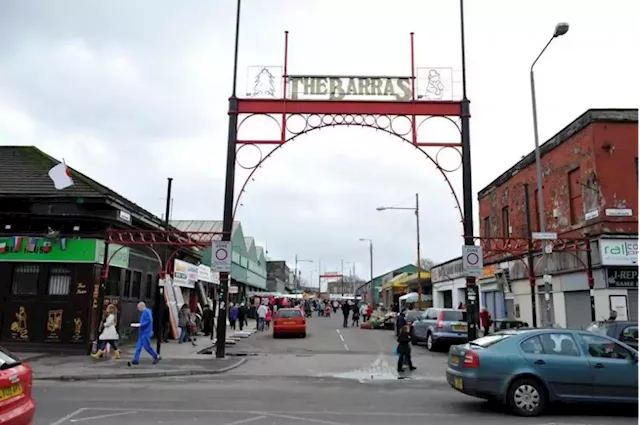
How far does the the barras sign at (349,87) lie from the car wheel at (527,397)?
10696 millimetres

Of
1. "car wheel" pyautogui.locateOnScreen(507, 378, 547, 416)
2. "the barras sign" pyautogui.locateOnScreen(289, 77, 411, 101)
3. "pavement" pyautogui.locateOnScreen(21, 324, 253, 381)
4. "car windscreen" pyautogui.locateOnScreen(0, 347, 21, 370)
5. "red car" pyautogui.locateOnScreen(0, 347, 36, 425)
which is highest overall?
"the barras sign" pyautogui.locateOnScreen(289, 77, 411, 101)

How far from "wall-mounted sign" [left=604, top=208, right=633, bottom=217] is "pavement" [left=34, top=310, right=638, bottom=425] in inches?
339

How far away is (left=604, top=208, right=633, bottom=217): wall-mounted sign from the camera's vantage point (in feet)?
63.0

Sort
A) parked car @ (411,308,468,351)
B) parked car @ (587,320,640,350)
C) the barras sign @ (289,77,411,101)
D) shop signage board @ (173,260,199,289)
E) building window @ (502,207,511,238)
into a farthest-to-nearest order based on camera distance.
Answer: building window @ (502,207,511,238), shop signage board @ (173,260,199,289), parked car @ (411,308,468,351), the barras sign @ (289,77,411,101), parked car @ (587,320,640,350)

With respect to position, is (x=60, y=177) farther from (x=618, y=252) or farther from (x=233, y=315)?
(x=618, y=252)

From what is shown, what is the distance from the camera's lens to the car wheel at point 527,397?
8945 mm

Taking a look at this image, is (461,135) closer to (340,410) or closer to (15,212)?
(340,410)

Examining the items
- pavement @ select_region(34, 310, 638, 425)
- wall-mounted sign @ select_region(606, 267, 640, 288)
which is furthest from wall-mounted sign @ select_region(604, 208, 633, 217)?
pavement @ select_region(34, 310, 638, 425)

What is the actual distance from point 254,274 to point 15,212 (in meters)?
48.1

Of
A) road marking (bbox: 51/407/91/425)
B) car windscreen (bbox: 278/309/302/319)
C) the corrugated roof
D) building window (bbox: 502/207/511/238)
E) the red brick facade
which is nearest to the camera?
road marking (bbox: 51/407/91/425)

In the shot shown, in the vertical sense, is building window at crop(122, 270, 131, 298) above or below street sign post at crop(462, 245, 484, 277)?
below

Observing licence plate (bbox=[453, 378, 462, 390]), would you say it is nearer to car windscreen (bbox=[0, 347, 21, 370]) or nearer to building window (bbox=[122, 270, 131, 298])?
car windscreen (bbox=[0, 347, 21, 370])

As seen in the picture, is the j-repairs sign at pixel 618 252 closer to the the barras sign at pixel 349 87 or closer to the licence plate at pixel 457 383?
the the barras sign at pixel 349 87

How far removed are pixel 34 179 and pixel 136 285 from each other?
5.54 metres
